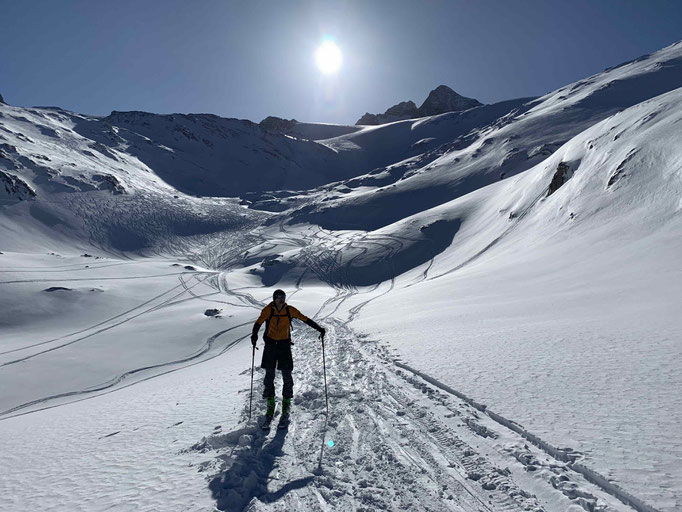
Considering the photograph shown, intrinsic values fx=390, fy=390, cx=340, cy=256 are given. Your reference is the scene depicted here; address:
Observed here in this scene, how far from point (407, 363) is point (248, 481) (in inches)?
239

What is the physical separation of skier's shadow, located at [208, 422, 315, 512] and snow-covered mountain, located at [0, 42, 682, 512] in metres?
0.03

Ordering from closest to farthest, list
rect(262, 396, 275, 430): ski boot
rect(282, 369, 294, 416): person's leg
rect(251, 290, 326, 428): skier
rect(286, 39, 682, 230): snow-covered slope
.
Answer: rect(262, 396, 275, 430): ski boot, rect(282, 369, 294, 416): person's leg, rect(251, 290, 326, 428): skier, rect(286, 39, 682, 230): snow-covered slope

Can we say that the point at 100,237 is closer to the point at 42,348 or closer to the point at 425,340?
the point at 42,348

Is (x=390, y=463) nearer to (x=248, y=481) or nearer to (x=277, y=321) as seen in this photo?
(x=248, y=481)

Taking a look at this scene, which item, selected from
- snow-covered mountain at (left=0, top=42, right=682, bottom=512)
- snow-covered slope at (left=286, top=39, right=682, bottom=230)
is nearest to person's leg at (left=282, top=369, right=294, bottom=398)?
snow-covered mountain at (left=0, top=42, right=682, bottom=512)

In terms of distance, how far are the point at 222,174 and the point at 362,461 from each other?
15193 centimetres

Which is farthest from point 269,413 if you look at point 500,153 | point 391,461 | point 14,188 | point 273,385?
point 500,153

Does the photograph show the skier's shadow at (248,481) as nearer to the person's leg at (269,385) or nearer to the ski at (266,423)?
the ski at (266,423)

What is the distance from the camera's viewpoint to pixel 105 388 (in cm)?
1566

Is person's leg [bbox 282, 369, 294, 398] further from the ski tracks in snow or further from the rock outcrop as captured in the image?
the rock outcrop

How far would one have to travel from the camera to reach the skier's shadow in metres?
4.60

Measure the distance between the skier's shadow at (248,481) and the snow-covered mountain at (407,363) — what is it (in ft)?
0.10

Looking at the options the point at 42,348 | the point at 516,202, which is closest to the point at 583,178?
the point at 516,202

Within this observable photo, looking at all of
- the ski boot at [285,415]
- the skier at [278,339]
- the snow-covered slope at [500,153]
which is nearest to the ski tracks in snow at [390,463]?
the ski boot at [285,415]
